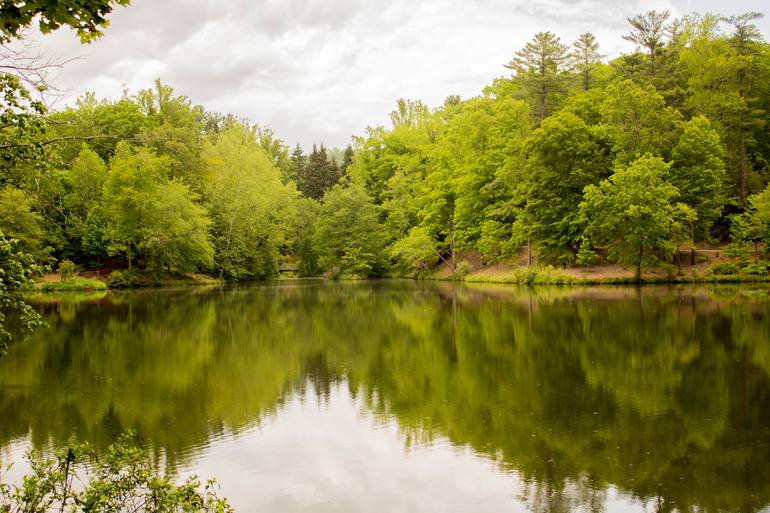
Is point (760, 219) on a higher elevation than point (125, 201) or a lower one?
lower

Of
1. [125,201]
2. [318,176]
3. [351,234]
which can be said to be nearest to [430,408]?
[125,201]

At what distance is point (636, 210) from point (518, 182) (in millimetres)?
13160

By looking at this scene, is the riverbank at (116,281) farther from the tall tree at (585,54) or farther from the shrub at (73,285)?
the tall tree at (585,54)

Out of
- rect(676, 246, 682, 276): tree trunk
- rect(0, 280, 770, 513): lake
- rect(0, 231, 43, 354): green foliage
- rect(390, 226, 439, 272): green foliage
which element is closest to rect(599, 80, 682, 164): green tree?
rect(676, 246, 682, 276): tree trunk

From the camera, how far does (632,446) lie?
8.62 metres

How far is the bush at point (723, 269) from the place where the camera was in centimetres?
3928

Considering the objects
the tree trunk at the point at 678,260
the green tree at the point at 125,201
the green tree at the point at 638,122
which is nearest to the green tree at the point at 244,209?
the green tree at the point at 125,201

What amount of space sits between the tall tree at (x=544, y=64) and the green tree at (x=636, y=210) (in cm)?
1439

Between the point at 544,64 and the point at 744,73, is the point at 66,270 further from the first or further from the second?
the point at 744,73

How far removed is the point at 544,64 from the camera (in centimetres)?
5288

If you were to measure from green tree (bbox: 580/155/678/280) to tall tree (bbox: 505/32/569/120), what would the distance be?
14.4 metres

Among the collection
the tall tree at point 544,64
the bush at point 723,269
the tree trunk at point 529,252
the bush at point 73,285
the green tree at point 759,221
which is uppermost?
the tall tree at point 544,64

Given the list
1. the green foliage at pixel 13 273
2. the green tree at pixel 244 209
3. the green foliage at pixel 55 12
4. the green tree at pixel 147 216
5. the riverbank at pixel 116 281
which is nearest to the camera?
the green foliage at pixel 55 12

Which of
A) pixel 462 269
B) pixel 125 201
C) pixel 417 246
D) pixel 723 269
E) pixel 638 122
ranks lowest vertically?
pixel 462 269
